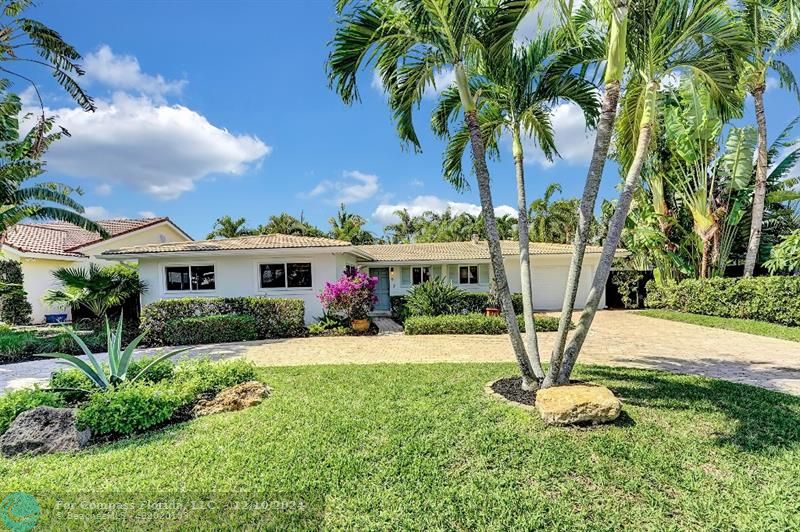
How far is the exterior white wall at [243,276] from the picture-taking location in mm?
Answer: 16812

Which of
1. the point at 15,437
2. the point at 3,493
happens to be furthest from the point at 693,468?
the point at 15,437

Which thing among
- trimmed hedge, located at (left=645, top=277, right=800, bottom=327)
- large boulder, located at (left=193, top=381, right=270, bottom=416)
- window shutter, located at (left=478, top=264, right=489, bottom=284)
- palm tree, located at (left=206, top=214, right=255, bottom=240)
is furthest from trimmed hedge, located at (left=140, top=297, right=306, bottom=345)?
palm tree, located at (left=206, top=214, right=255, bottom=240)

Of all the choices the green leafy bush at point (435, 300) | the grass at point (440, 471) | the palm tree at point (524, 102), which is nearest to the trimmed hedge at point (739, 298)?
the green leafy bush at point (435, 300)

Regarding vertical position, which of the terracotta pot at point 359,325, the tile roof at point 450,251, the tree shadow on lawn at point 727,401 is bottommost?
the tree shadow on lawn at point 727,401

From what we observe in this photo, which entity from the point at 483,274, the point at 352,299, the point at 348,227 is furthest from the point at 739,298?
the point at 348,227

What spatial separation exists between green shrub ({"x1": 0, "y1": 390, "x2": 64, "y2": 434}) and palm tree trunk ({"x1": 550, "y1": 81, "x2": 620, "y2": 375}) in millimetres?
7883

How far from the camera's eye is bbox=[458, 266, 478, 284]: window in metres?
24.0

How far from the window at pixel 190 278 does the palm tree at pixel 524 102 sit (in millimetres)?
12830

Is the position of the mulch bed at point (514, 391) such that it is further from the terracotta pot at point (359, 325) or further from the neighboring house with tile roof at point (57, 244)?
the neighboring house with tile roof at point (57, 244)

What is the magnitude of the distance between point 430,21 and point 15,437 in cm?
821

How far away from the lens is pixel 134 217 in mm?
28547

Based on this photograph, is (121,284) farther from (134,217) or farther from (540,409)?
(540,409)

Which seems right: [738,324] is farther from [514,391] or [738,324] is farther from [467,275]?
[514,391]

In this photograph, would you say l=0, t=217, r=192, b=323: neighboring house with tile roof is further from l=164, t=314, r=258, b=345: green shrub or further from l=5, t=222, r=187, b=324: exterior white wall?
l=164, t=314, r=258, b=345: green shrub
